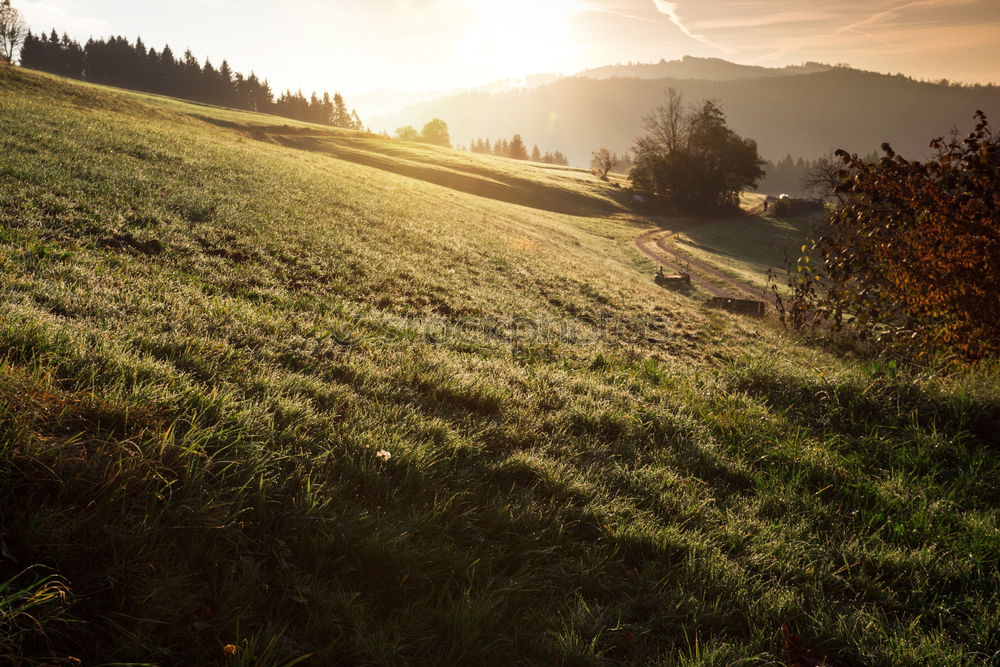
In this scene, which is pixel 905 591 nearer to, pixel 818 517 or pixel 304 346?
pixel 818 517

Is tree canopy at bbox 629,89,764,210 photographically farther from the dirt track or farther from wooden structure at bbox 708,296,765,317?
wooden structure at bbox 708,296,765,317

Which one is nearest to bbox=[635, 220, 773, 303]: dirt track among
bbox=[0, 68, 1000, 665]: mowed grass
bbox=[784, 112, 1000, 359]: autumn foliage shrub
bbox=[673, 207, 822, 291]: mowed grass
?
bbox=[673, 207, 822, 291]: mowed grass

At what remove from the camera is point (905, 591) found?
3465mm

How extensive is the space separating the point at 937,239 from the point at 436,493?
8229mm

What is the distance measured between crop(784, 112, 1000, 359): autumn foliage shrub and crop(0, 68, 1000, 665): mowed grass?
76 cm

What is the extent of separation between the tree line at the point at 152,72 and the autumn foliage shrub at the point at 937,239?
15844cm

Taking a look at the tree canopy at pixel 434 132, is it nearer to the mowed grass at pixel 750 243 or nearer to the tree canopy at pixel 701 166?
the tree canopy at pixel 701 166

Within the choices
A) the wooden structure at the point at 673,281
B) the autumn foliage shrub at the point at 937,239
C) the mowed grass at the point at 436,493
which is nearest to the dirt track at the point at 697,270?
the wooden structure at the point at 673,281

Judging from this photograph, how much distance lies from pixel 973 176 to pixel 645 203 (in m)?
72.1

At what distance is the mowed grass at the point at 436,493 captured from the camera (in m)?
2.44

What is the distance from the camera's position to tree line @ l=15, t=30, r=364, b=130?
122 meters

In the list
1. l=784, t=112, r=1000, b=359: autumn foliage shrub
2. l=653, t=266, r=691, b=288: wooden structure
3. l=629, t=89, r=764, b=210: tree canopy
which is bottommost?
l=653, t=266, r=691, b=288: wooden structure

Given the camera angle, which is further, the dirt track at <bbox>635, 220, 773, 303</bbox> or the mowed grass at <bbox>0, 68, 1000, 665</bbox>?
the dirt track at <bbox>635, 220, 773, 303</bbox>

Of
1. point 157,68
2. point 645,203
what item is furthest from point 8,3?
point 645,203
